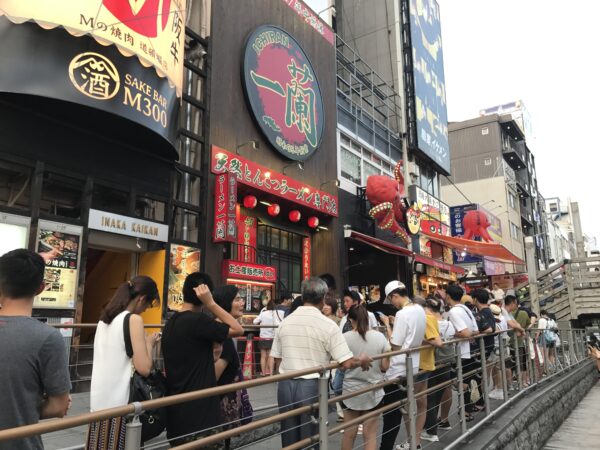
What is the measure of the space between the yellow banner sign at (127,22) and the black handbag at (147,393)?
599cm

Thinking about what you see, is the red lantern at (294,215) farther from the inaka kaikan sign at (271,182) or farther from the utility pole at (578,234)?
the utility pole at (578,234)

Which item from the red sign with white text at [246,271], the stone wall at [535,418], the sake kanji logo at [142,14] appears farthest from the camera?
the red sign with white text at [246,271]

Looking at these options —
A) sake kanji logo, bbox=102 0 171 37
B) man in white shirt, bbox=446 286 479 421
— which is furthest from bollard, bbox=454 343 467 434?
sake kanji logo, bbox=102 0 171 37

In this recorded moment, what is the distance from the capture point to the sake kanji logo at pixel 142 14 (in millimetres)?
7762

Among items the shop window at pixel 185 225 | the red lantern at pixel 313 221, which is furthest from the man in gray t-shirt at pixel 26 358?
the red lantern at pixel 313 221

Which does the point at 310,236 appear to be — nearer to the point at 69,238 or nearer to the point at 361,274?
the point at 361,274

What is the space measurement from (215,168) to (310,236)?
504 cm

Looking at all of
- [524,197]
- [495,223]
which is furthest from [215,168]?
[524,197]

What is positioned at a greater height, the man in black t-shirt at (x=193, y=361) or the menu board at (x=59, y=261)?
the menu board at (x=59, y=261)

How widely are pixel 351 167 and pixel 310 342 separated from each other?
1355cm

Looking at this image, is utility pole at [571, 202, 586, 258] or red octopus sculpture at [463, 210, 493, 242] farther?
utility pole at [571, 202, 586, 258]

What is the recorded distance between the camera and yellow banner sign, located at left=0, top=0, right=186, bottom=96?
270 inches

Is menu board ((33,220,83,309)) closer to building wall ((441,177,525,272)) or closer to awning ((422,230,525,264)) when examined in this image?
awning ((422,230,525,264))

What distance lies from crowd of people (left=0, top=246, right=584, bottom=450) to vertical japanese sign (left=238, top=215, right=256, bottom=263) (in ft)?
19.6
